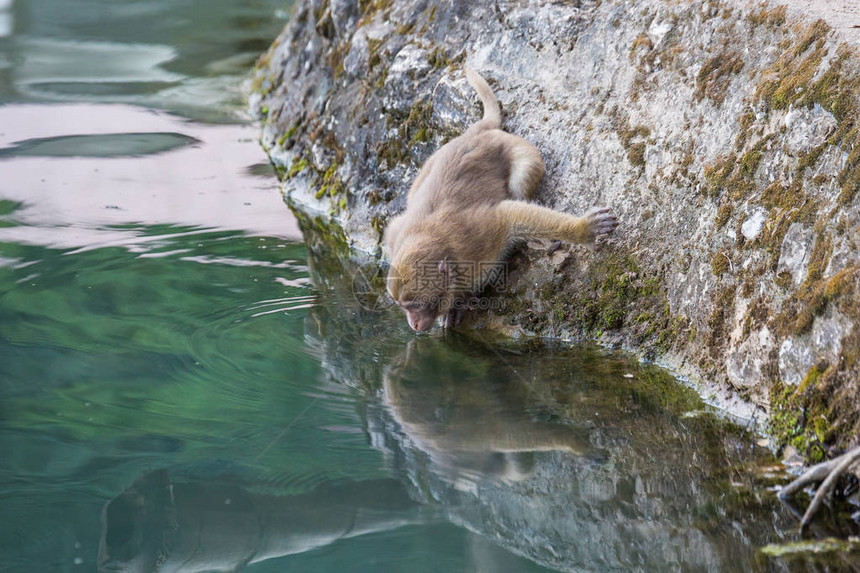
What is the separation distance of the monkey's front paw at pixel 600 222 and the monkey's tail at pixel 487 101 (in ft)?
5.09

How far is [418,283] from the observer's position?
598 cm

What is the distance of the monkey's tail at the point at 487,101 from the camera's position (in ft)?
23.3

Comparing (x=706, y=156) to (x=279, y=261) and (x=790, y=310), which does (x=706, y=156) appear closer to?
(x=790, y=310)

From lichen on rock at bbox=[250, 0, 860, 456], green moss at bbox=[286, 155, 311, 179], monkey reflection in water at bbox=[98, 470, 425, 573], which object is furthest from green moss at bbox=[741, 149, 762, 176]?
green moss at bbox=[286, 155, 311, 179]

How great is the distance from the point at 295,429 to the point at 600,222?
2.49 m

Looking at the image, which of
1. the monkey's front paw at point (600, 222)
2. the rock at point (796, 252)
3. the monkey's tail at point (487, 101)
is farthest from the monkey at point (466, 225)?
the rock at point (796, 252)

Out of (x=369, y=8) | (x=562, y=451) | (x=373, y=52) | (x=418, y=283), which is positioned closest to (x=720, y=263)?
(x=562, y=451)

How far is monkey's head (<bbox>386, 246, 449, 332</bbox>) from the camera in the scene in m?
5.97

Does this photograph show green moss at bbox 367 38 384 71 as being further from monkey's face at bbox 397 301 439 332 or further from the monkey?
monkey's face at bbox 397 301 439 332

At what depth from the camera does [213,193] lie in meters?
9.40

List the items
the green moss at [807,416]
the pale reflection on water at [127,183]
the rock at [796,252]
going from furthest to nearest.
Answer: the pale reflection on water at [127,183]
the rock at [796,252]
the green moss at [807,416]

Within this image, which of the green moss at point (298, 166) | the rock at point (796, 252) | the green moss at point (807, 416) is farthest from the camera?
the green moss at point (298, 166)

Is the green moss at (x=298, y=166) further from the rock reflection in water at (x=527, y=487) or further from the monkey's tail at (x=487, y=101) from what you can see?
the rock reflection in water at (x=527, y=487)

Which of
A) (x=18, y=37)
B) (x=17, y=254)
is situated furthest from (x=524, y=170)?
(x=18, y=37)
